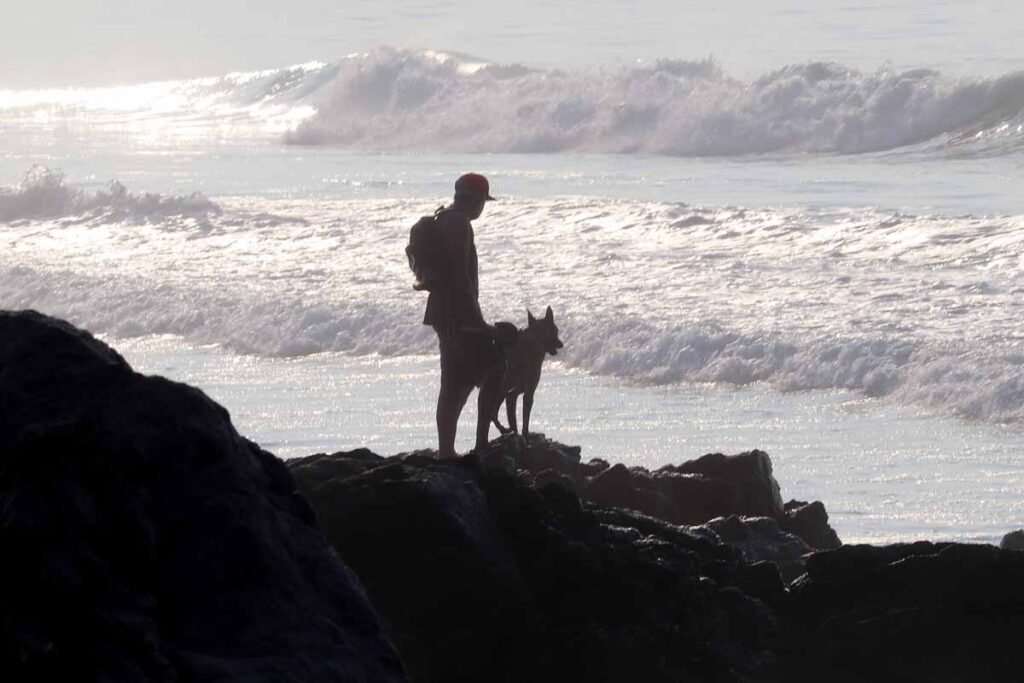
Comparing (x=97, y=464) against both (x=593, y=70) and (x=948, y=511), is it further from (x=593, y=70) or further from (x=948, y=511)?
(x=593, y=70)

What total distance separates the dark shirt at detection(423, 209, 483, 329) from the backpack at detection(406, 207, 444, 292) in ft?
0.07

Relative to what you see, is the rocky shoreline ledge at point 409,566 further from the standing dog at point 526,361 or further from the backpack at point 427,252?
the backpack at point 427,252

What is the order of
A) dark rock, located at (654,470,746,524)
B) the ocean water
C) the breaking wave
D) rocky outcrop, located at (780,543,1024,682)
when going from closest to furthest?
rocky outcrop, located at (780,543,1024,682) < dark rock, located at (654,470,746,524) < the ocean water < the breaking wave

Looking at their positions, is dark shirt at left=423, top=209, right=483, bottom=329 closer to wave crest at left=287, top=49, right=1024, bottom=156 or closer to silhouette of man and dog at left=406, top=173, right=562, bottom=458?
silhouette of man and dog at left=406, top=173, right=562, bottom=458

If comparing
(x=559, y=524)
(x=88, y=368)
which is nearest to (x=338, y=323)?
(x=559, y=524)

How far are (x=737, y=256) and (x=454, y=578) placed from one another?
15.5m

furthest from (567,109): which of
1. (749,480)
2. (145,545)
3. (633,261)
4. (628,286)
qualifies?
(145,545)

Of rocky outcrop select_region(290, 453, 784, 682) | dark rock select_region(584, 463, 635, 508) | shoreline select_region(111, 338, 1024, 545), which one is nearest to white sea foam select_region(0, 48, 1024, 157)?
shoreline select_region(111, 338, 1024, 545)

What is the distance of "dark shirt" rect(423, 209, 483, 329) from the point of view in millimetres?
8531

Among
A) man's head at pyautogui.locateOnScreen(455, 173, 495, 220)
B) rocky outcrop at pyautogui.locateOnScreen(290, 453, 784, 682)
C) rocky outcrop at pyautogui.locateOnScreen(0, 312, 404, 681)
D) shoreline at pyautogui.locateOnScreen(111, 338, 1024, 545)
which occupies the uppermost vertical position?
man's head at pyautogui.locateOnScreen(455, 173, 495, 220)

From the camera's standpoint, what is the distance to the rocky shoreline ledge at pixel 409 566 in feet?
13.8

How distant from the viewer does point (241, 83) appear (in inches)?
1999

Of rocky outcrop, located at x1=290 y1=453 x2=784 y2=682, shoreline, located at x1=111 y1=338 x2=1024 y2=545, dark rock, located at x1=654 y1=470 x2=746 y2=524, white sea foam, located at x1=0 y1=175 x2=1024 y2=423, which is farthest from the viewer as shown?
white sea foam, located at x1=0 y1=175 x2=1024 y2=423

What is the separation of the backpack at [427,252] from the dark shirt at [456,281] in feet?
0.07
